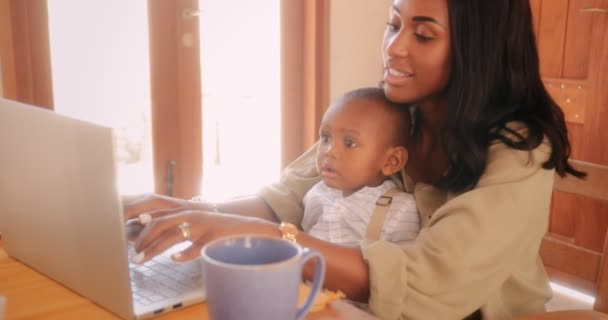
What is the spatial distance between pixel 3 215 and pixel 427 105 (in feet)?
2.68

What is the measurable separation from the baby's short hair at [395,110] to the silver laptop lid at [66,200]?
70cm

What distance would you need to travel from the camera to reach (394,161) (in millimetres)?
1324

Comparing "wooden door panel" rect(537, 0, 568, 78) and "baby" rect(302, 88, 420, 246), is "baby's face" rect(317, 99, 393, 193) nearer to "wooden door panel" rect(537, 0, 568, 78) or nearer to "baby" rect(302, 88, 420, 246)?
"baby" rect(302, 88, 420, 246)

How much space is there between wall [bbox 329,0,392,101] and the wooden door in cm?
79

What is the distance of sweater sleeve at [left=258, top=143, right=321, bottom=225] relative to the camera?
4.62 ft

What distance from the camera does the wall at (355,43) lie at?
313cm

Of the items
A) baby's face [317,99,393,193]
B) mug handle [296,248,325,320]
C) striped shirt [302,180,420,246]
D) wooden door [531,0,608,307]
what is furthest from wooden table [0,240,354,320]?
wooden door [531,0,608,307]

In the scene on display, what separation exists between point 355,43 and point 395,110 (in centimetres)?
196

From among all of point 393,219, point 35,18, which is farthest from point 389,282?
point 35,18

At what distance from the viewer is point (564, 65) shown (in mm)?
2824

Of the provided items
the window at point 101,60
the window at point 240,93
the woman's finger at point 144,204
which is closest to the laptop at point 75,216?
the woman's finger at point 144,204

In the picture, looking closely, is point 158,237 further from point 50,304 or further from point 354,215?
point 354,215

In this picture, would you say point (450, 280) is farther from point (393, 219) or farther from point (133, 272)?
point (133, 272)

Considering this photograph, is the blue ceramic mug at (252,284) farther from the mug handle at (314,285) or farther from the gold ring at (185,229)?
the gold ring at (185,229)
